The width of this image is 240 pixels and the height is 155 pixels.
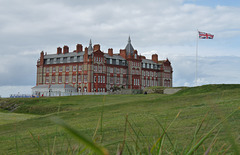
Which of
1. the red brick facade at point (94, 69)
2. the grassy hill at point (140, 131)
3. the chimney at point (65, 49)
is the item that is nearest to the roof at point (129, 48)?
the red brick facade at point (94, 69)

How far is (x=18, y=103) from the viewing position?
42.7 meters

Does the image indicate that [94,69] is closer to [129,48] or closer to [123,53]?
[123,53]

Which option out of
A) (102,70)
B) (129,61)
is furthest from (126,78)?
(102,70)

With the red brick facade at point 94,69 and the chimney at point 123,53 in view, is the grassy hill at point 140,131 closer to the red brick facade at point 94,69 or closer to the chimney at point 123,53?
the red brick facade at point 94,69

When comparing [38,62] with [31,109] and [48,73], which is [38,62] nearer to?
[48,73]

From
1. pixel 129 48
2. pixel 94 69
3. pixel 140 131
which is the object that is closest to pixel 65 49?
pixel 94 69

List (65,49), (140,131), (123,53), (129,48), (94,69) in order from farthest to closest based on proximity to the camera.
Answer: (129,48) → (123,53) → (65,49) → (94,69) → (140,131)

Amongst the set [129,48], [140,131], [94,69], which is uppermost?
[129,48]

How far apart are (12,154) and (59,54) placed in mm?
68097

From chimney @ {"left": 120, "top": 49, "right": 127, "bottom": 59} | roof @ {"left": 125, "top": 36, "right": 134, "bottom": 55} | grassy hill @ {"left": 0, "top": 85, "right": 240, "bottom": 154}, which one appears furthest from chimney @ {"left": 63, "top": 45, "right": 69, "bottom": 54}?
grassy hill @ {"left": 0, "top": 85, "right": 240, "bottom": 154}

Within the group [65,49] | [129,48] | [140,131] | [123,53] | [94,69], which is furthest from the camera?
[129,48]

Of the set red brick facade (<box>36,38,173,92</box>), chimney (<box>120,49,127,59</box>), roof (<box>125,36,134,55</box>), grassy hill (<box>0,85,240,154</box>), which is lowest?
grassy hill (<box>0,85,240,154</box>)

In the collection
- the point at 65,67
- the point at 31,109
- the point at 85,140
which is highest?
the point at 65,67

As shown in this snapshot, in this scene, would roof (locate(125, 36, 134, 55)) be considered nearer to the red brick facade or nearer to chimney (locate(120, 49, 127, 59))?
the red brick facade
